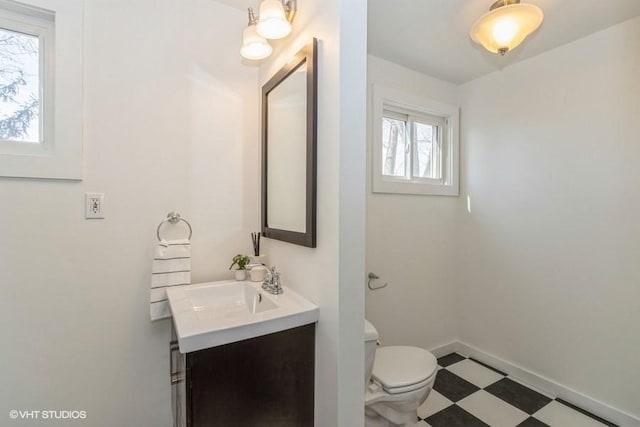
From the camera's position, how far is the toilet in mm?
1359

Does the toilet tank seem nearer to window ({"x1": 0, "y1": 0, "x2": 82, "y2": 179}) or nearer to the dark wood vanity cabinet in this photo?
the dark wood vanity cabinet

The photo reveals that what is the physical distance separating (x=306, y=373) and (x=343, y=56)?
1243 millimetres

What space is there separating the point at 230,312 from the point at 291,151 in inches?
32.6

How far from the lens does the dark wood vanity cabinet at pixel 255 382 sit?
3.14 feet

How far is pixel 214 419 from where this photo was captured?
982 millimetres

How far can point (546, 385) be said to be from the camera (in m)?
1.90

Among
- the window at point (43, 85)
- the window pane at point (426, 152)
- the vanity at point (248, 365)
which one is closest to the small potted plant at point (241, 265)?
the vanity at point (248, 365)

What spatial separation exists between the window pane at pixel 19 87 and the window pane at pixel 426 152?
2.24 metres

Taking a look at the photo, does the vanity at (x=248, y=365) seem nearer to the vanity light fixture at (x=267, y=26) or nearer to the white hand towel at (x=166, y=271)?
the white hand towel at (x=166, y=271)

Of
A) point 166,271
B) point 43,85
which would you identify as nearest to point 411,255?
point 166,271

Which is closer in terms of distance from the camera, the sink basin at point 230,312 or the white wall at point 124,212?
the sink basin at point 230,312

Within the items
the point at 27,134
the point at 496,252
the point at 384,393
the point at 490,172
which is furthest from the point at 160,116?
the point at 496,252

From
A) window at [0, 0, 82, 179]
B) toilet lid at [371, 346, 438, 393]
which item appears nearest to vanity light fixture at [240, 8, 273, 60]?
window at [0, 0, 82, 179]

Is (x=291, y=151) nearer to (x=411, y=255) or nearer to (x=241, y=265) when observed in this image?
(x=241, y=265)
